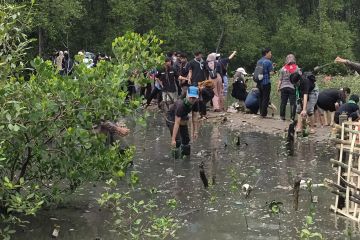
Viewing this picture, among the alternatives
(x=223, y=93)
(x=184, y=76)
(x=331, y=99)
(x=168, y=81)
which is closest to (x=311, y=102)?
(x=331, y=99)

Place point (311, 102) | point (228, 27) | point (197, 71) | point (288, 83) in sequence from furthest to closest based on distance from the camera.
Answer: point (228, 27) → point (197, 71) → point (288, 83) → point (311, 102)

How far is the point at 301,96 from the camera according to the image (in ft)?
46.7

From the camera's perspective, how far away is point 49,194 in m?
7.95

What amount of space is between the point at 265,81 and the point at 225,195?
283 inches

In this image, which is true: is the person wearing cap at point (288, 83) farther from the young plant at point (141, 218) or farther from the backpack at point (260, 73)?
the young plant at point (141, 218)

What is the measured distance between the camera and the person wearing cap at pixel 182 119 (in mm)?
11484

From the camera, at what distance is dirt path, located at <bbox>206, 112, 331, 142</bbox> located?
14.9 meters

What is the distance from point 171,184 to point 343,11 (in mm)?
48202

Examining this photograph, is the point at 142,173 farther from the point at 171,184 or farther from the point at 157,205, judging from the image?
the point at 157,205

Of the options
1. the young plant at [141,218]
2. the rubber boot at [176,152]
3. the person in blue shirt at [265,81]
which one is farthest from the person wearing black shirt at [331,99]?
the young plant at [141,218]

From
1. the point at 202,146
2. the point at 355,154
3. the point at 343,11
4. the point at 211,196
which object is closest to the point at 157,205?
the point at 211,196

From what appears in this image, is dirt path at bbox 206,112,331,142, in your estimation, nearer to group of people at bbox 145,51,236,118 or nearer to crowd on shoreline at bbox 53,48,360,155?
crowd on shoreline at bbox 53,48,360,155

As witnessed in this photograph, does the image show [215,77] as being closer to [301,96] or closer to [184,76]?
[184,76]

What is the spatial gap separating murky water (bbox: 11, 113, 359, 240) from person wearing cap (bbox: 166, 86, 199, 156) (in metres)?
0.37
